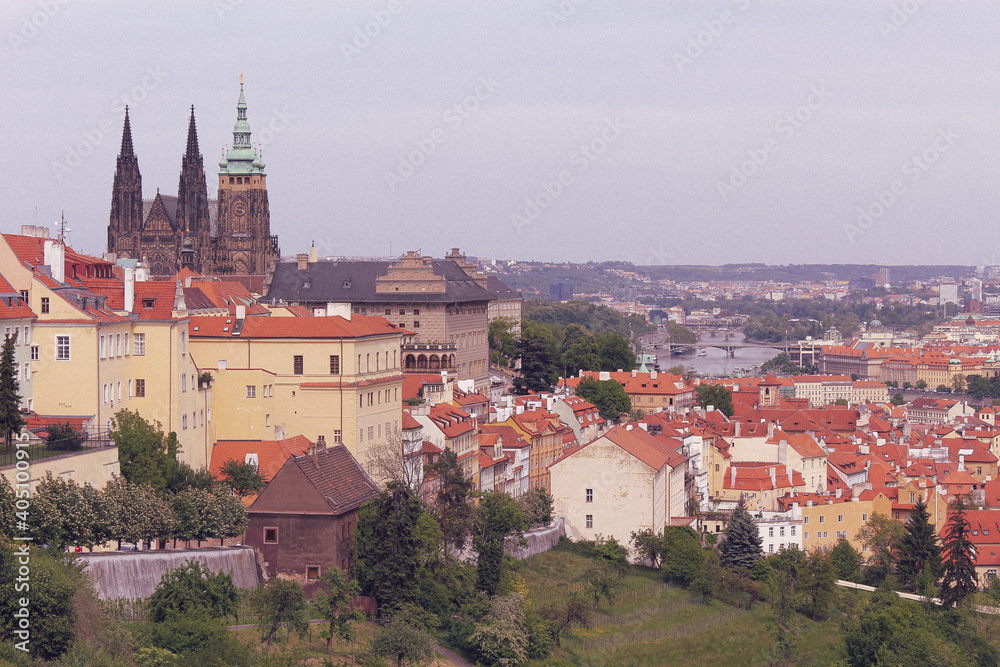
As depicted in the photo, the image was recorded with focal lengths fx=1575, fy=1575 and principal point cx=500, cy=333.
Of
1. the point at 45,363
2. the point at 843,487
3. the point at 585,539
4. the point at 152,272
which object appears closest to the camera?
the point at 45,363

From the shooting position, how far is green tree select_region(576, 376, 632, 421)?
89.7m

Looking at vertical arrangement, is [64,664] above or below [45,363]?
below

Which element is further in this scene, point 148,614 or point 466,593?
point 466,593

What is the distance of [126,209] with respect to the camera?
13600cm

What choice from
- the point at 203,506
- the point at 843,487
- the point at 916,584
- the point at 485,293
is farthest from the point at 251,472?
the point at 485,293

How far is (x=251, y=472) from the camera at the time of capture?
46.2 metres

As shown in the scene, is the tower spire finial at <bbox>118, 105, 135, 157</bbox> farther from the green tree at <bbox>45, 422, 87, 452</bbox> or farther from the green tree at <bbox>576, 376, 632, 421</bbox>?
the green tree at <bbox>45, 422, 87, 452</bbox>

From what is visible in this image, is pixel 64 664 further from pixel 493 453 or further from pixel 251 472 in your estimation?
pixel 493 453

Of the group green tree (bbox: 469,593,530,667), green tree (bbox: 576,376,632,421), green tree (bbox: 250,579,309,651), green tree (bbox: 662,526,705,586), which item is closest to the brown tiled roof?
green tree (bbox: 250,579,309,651)

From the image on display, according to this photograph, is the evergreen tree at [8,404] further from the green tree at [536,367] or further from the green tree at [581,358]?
the green tree at [581,358]

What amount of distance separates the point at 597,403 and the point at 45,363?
49.6m

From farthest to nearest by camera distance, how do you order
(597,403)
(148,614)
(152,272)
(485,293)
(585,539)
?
(152,272) < (485,293) < (597,403) < (585,539) < (148,614)
